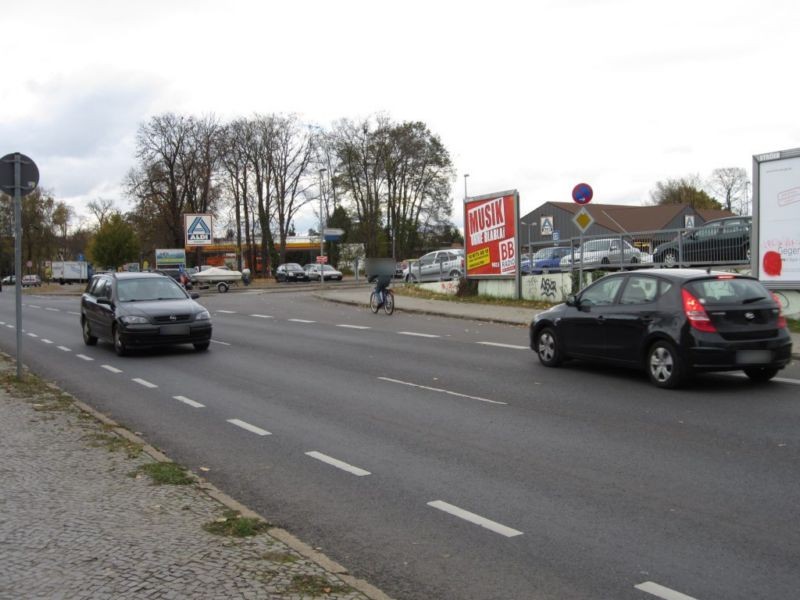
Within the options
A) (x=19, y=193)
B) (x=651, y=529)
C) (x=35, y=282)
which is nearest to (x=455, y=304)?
(x=19, y=193)

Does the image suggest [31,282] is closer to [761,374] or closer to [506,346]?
[506,346]

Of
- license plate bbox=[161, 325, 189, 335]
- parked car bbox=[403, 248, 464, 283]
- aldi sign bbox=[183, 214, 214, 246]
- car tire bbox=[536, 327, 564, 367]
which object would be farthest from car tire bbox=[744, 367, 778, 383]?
aldi sign bbox=[183, 214, 214, 246]

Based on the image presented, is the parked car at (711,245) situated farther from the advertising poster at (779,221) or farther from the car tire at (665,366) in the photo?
the car tire at (665,366)

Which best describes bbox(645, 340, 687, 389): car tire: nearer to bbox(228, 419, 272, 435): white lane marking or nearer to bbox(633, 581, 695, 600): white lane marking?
bbox(228, 419, 272, 435): white lane marking

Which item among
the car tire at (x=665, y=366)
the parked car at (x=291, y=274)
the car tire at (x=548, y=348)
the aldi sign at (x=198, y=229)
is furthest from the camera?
the parked car at (x=291, y=274)

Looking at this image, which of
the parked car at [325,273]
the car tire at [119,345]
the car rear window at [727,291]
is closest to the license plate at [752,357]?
the car rear window at [727,291]

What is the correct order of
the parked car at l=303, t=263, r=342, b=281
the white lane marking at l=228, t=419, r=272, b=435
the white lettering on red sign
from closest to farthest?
1. the white lane marking at l=228, t=419, r=272, b=435
2. the white lettering on red sign
3. the parked car at l=303, t=263, r=342, b=281

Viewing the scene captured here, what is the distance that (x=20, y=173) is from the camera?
1080 cm

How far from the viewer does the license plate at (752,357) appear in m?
9.58

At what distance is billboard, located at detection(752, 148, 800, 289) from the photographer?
16703 millimetres

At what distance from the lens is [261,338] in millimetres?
17672

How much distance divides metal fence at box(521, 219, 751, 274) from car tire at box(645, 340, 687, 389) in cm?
1008

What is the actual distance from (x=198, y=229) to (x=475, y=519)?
4625 centimetres

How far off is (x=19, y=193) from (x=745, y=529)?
9.91 metres
